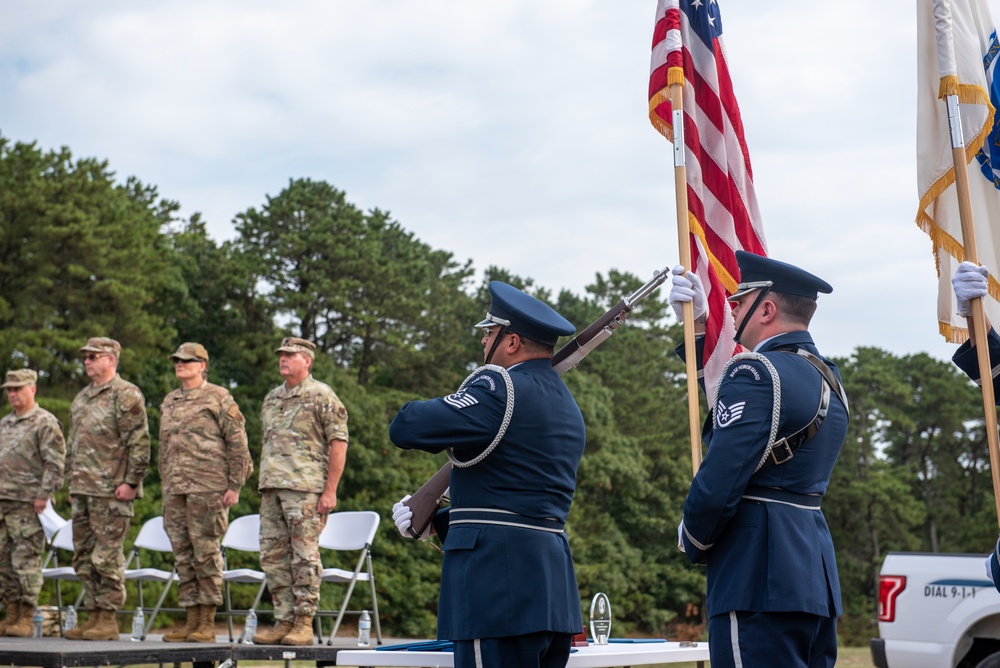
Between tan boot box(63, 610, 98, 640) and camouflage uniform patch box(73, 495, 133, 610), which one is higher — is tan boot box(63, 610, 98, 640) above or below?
below

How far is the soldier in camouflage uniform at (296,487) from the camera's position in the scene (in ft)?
26.0

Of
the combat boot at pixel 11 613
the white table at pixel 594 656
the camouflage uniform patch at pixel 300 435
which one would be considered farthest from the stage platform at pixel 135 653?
the white table at pixel 594 656

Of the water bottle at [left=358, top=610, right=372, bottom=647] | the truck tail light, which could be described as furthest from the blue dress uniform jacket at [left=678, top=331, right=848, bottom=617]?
the water bottle at [left=358, top=610, right=372, bottom=647]

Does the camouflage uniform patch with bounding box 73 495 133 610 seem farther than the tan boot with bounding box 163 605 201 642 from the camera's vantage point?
Yes

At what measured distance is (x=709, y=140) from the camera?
5.73m

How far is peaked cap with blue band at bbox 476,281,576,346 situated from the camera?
13.9 feet

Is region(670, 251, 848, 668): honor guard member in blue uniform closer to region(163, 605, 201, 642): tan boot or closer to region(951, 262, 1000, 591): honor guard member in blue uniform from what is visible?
region(951, 262, 1000, 591): honor guard member in blue uniform

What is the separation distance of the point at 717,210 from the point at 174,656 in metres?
4.46

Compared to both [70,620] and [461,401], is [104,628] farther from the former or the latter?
[461,401]

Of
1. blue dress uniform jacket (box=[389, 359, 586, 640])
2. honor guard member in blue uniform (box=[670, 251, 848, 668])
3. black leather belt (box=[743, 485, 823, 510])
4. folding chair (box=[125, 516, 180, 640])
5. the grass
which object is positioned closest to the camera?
honor guard member in blue uniform (box=[670, 251, 848, 668])

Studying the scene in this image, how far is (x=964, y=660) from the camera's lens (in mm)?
7051

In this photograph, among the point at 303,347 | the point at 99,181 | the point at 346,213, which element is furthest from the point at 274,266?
the point at 303,347

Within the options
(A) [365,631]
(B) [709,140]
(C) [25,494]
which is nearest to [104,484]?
(C) [25,494]

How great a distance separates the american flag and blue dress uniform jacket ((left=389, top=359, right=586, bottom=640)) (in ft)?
5.01
